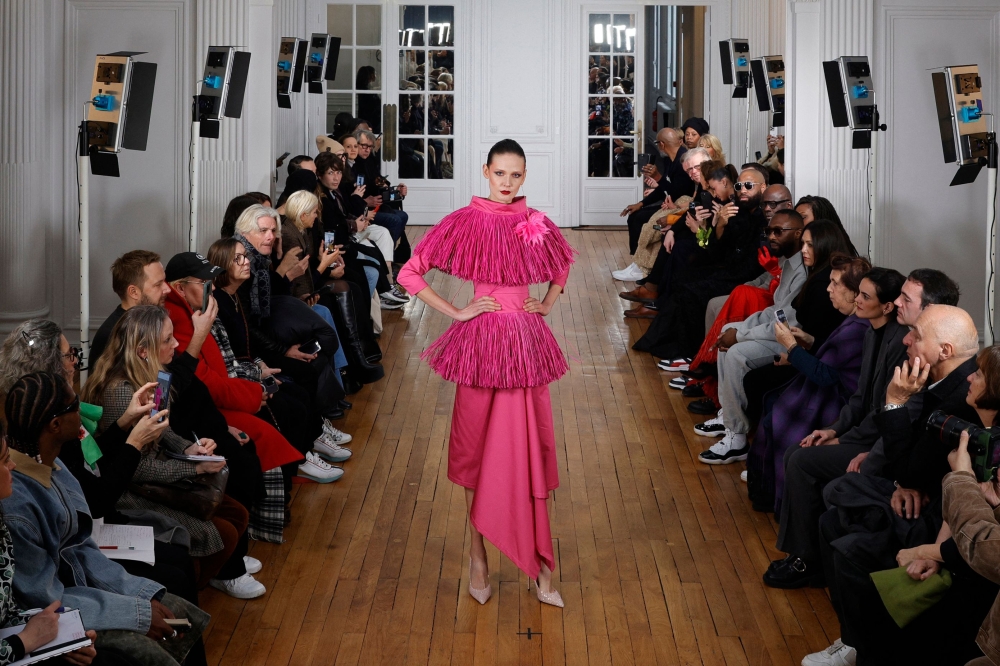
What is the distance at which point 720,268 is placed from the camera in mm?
6930

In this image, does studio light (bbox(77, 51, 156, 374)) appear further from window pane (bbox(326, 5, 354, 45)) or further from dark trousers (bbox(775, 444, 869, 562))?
window pane (bbox(326, 5, 354, 45))

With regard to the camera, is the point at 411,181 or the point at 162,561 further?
the point at 411,181

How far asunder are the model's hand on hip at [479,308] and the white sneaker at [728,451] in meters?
1.98

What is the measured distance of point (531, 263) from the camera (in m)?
3.62

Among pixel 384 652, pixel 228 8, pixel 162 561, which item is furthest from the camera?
pixel 228 8

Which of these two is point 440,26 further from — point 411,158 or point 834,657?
point 834,657

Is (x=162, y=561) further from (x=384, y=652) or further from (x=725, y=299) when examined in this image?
(x=725, y=299)

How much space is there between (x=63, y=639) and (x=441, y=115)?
10.8m

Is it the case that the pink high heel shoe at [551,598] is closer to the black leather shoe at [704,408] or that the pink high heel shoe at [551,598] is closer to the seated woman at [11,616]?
the seated woman at [11,616]

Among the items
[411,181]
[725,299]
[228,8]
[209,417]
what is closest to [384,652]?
[209,417]

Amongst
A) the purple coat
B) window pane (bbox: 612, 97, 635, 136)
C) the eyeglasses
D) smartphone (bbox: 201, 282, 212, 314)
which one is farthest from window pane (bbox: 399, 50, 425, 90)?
the eyeglasses

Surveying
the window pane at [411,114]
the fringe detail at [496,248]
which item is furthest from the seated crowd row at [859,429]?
the window pane at [411,114]

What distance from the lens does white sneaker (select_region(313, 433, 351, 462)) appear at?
527cm

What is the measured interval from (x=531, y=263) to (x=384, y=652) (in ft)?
4.04
